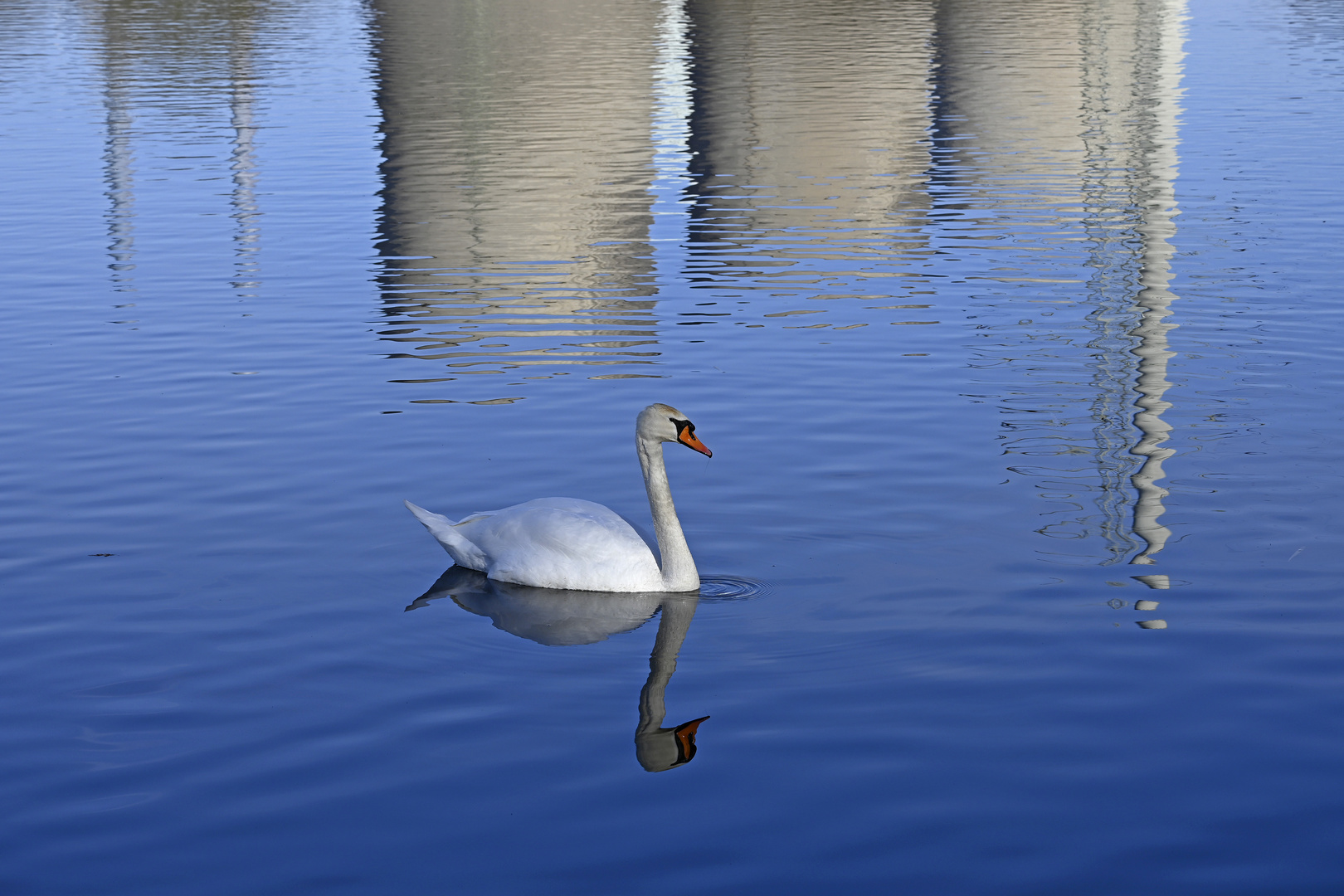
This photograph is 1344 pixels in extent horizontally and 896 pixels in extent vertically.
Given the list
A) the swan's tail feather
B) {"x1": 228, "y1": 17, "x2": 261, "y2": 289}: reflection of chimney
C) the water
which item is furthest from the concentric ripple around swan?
{"x1": 228, "y1": 17, "x2": 261, "y2": 289}: reflection of chimney

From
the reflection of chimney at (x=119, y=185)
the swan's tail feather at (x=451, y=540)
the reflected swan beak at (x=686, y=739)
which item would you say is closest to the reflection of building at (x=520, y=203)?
the reflection of chimney at (x=119, y=185)

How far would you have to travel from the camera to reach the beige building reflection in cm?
1212

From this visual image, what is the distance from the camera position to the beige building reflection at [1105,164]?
12125mm

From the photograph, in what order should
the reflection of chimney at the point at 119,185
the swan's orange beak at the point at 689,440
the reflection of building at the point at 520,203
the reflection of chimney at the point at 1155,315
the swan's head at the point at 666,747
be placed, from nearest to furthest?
the swan's head at the point at 666,747 → the swan's orange beak at the point at 689,440 → the reflection of chimney at the point at 1155,315 → the reflection of building at the point at 520,203 → the reflection of chimney at the point at 119,185

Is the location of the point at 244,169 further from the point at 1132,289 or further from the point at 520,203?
the point at 1132,289

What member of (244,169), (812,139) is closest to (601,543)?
(244,169)

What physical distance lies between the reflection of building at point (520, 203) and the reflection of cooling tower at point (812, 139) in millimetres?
1525

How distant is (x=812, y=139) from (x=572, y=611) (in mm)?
23267

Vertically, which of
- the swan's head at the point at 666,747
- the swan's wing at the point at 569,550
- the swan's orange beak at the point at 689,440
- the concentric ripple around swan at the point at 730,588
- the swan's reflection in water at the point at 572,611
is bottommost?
the swan's head at the point at 666,747

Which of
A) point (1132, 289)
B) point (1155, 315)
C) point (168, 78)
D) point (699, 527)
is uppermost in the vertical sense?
point (168, 78)

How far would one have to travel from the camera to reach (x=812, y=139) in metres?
31.5

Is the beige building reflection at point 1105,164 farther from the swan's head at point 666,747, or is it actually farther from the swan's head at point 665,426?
the swan's head at point 666,747

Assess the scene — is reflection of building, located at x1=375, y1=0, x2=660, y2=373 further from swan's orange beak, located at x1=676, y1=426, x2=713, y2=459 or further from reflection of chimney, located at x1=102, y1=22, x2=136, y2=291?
swan's orange beak, located at x1=676, y1=426, x2=713, y2=459

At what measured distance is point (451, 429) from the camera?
13375 millimetres
